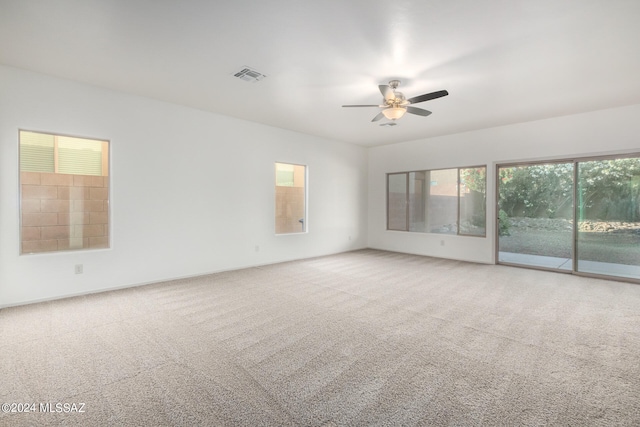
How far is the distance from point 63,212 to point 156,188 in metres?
1.17

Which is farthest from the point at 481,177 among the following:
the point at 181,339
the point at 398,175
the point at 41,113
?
the point at 41,113

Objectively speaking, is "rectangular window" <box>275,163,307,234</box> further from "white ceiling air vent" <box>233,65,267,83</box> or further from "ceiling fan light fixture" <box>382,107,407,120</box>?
"ceiling fan light fixture" <box>382,107,407,120</box>

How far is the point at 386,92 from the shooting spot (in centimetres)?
372

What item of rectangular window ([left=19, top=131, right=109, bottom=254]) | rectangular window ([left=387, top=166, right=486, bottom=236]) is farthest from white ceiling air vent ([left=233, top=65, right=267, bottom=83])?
rectangular window ([left=387, top=166, right=486, bottom=236])

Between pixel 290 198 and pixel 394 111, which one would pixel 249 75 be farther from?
pixel 290 198

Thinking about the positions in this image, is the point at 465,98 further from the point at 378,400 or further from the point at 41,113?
the point at 41,113

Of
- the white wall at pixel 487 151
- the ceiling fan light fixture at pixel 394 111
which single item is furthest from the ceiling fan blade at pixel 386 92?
the white wall at pixel 487 151

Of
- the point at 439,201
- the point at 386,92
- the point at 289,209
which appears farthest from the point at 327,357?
the point at 439,201

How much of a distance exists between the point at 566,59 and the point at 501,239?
387 cm

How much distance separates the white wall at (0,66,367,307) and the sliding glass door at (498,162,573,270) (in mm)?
4067

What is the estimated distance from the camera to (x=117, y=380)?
2.14 meters

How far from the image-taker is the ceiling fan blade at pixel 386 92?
11.8 feet

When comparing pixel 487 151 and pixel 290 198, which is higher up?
pixel 487 151

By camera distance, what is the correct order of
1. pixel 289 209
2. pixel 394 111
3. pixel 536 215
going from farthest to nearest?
pixel 289 209 < pixel 536 215 < pixel 394 111
